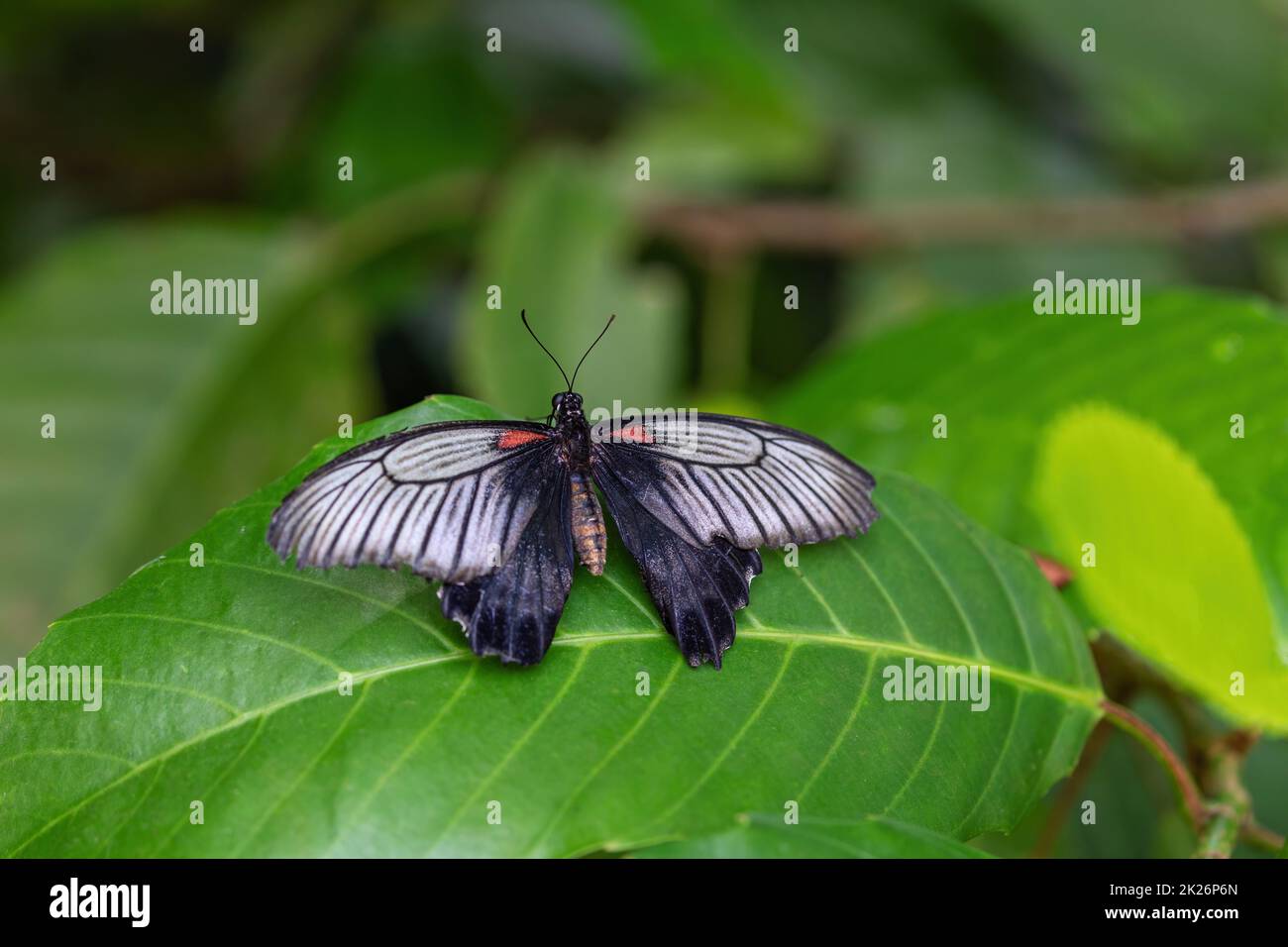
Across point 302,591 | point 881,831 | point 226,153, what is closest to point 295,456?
point 226,153

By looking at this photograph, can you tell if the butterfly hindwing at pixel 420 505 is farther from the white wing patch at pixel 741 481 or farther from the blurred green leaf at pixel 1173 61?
the blurred green leaf at pixel 1173 61

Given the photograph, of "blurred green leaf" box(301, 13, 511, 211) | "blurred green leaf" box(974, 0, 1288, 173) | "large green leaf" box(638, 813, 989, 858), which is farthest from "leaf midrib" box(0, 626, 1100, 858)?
"blurred green leaf" box(301, 13, 511, 211)

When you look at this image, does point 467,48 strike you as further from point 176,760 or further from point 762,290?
point 176,760

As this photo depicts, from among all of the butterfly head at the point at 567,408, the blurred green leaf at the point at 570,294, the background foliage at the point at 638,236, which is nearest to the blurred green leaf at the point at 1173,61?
the background foliage at the point at 638,236

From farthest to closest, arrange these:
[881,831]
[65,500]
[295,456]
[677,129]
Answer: [677,129] → [295,456] → [65,500] → [881,831]

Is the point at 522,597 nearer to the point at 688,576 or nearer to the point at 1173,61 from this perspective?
the point at 688,576

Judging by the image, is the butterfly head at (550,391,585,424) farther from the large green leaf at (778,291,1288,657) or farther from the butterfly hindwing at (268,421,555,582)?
the large green leaf at (778,291,1288,657)

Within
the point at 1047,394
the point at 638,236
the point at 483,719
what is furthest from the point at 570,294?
the point at 483,719
